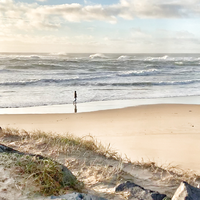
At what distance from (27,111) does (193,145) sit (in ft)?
22.5

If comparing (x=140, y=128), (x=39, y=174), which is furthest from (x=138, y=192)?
(x=140, y=128)

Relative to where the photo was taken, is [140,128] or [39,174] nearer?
[39,174]

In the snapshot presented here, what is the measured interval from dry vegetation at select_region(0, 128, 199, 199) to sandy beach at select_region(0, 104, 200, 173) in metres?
0.67

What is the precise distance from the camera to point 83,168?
12.9ft

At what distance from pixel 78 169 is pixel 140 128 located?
416cm

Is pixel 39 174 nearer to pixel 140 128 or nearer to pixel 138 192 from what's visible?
pixel 138 192

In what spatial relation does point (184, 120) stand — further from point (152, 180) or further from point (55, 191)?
point (55, 191)

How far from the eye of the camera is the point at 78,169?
13.0 feet

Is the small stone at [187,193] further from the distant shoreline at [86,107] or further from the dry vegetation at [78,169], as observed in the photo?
the distant shoreline at [86,107]

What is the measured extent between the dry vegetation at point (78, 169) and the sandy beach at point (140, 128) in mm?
670

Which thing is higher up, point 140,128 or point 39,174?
point 39,174

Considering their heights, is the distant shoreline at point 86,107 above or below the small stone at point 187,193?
below

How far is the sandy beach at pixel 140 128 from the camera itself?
5328 millimetres

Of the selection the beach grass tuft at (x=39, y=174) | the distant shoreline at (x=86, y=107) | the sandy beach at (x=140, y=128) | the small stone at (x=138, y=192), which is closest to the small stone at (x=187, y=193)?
the small stone at (x=138, y=192)
